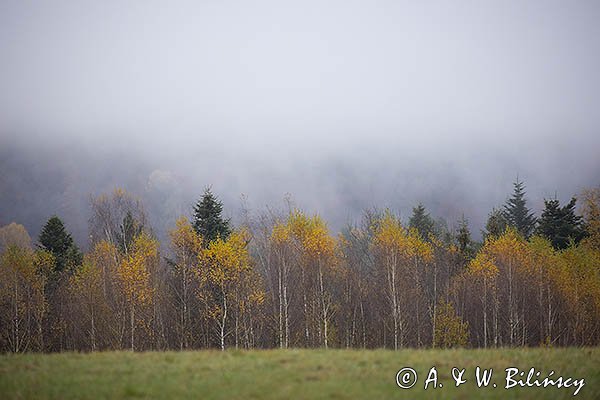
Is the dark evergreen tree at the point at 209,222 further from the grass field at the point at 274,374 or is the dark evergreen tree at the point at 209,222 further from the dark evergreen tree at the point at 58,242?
the grass field at the point at 274,374

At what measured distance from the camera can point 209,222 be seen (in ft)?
141

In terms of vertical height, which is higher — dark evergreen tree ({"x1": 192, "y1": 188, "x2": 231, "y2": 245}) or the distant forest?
dark evergreen tree ({"x1": 192, "y1": 188, "x2": 231, "y2": 245})

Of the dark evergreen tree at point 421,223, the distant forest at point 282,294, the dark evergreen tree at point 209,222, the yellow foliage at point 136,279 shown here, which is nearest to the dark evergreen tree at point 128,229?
the distant forest at point 282,294

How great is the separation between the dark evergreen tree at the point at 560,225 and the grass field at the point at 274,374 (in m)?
43.9

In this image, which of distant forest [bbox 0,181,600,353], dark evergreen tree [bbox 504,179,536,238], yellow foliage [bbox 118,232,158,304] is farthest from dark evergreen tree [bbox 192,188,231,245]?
dark evergreen tree [bbox 504,179,536,238]

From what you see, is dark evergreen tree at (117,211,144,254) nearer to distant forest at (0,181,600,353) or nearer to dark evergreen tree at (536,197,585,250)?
distant forest at (0,181,600,353)

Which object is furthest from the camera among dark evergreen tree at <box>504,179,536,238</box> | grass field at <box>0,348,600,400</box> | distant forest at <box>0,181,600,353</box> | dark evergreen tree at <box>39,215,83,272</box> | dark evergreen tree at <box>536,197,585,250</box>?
dark evergreen tree at <box>504,179,536,238</box>

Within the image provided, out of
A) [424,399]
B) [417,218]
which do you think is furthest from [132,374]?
[417,218]

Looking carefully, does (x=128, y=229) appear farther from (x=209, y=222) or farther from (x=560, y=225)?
(x=560, y=225)

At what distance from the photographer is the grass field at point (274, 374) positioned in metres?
11.8

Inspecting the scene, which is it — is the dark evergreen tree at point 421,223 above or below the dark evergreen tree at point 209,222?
above

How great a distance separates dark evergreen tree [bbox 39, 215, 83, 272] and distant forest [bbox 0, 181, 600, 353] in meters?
0.12

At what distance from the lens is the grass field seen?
11.8 m

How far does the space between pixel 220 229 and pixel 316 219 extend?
967 centimetres
